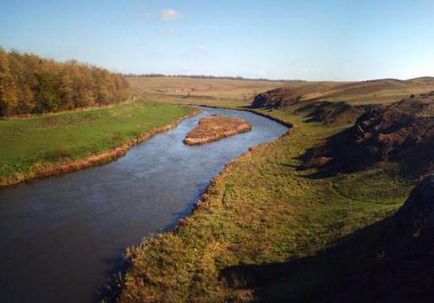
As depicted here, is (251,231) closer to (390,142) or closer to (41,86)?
(390,142)

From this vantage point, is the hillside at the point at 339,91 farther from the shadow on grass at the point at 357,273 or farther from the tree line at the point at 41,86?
the shadow on grass at the point at 357,273

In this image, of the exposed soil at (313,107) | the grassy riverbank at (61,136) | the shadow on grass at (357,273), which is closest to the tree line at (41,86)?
the grassy riverbank at (61,136)

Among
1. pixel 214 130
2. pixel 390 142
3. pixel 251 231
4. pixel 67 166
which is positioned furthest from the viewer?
pixel 214 130

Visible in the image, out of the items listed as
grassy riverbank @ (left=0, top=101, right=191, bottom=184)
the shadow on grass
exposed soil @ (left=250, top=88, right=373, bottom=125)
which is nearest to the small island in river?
grassy riverbank @ (left=0, top=101, right=191, bottom=184)

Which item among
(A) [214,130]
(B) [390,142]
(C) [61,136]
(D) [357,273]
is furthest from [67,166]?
(D) [357,273]

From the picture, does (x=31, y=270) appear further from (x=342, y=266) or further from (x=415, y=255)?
(x=415, y=255)

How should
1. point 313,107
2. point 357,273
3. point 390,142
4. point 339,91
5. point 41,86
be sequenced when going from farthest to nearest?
point 339,91
point 313,107
point 41,86
point 390,142
point 357,273

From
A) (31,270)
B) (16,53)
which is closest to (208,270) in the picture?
(31,270)
